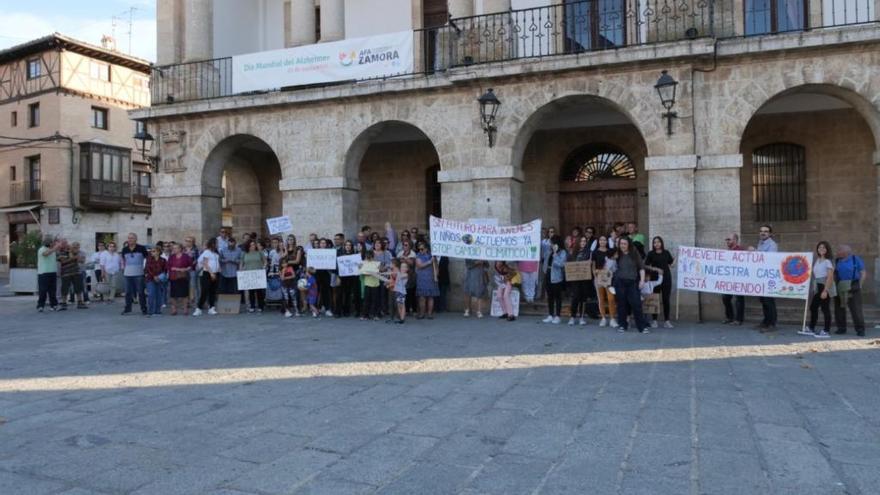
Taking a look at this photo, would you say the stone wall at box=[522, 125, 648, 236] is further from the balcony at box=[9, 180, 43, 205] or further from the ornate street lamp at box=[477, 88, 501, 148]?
the balcony at box=[9, 180, 43, 205]

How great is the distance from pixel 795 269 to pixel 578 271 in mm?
3516

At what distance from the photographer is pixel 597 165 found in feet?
53.9

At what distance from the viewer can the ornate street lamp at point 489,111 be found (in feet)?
42.1

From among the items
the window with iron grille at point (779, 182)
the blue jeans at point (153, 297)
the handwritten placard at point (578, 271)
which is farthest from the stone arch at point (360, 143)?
the window with iron grille at point (779, 182)

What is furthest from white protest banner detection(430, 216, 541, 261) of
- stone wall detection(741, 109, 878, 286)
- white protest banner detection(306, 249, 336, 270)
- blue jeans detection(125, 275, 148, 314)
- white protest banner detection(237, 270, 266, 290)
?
blue jeans detection(125, 275, 148, 314)

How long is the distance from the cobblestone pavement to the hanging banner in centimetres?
723

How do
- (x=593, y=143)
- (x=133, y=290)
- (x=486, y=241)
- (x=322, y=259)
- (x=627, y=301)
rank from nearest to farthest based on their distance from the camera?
1. (x=627, y=301)
2. (x=486, y=241)
3. (x=322, y=259)
4. (x=133, y=290)
5. (x=593, y=143)

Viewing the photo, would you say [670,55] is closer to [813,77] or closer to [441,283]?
[813,77]

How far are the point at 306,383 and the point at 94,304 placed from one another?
496 inches

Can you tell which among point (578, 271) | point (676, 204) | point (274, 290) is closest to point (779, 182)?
point (676, 204)

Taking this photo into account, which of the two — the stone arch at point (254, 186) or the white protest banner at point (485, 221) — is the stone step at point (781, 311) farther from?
the stone arch at point (254, 186)

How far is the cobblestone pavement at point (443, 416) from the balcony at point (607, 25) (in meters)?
6.43

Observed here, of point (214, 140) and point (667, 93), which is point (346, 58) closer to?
point (214, 140)

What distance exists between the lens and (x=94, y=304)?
1647cm
